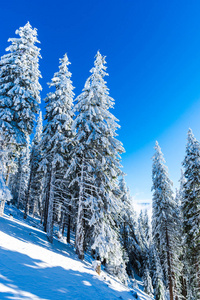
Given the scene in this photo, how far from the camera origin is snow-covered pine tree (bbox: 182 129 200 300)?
54.6ft

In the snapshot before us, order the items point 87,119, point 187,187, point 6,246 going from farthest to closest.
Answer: point 187,187 → point 87,119 → point 6,246

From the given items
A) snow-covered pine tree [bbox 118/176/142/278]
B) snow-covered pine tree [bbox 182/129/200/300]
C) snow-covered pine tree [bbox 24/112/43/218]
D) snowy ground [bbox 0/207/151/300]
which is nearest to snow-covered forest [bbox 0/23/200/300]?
snow-covered pine tree [bbox 182/129/200/300]

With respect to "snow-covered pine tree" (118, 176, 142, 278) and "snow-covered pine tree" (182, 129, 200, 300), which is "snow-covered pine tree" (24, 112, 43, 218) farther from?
"snow-covered pine tree" (182, 129, 200, 300)

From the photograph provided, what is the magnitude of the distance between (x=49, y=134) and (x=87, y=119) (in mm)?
4689

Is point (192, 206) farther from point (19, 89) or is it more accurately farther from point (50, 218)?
point (19, 89)

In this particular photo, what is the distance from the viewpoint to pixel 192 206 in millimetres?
17781

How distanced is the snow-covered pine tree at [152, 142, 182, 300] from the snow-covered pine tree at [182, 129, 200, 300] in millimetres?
2186

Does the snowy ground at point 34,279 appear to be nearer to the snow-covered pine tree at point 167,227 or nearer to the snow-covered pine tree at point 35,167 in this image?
the snow-covered pine tree at point 35,167

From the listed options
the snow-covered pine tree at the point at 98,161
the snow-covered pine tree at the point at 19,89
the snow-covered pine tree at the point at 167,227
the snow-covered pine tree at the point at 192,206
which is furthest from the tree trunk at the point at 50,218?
the snow-covered pine tree at the point at 192,206

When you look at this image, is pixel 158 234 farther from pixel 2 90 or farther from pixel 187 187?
pixel 2 90

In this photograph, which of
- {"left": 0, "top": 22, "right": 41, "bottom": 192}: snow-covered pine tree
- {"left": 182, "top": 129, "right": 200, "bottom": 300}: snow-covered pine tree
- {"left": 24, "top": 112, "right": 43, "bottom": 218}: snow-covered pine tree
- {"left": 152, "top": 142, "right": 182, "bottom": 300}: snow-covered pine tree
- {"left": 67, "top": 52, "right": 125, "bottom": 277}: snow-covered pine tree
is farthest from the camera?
{"left": 24, "top": 112, "right": 43, "bottom": 218}: snow-covered pine tree

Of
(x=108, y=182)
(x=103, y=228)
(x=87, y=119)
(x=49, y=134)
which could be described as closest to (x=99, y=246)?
(x=103, y=228)

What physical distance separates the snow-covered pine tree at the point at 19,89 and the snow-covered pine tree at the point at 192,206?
1589 centimetres

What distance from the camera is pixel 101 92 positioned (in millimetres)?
16766
